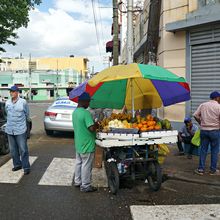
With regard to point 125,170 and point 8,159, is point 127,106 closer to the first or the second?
point 125,170

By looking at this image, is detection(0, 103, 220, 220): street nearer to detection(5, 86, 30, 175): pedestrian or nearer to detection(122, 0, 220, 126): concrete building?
detection(5, 86, 30, 175): pedestrian

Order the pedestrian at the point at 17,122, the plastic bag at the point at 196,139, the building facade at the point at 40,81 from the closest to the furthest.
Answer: the pedestrian at the point at 17,122 < the plastic bag at the point at 196,139 < the building facade at the point at 40,81

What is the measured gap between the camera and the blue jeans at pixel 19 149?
6.86 meters

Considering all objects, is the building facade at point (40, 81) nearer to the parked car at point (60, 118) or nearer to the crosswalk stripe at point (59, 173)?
the parked car at point (60, 118)

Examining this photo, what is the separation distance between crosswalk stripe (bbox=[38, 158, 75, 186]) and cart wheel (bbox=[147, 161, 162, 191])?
1.50m

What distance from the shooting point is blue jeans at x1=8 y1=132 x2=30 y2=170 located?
6.86 meters

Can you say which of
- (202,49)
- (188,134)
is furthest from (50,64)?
(188,134)

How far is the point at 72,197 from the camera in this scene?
5.66m

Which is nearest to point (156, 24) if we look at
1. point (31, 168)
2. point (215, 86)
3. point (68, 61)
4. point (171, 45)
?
point (171, 45)

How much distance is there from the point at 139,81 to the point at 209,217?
316cm

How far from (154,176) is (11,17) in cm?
1516

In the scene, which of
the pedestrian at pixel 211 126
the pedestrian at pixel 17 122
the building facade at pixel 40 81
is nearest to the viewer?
the pedestrian at pixel 17 122

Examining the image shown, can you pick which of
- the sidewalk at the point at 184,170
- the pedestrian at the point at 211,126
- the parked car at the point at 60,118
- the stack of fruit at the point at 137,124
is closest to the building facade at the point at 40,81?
the parked car at the point at 60,118

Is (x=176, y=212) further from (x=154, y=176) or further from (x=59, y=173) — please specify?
(x=59, y=173)
